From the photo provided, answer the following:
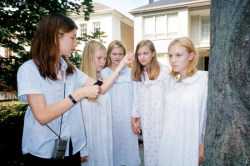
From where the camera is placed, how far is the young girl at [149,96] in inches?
125

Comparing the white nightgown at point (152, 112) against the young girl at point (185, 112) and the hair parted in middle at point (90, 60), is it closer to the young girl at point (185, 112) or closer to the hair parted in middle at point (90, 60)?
the young girl at point (185, 112)

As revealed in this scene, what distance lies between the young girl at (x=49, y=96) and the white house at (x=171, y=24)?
1642cm

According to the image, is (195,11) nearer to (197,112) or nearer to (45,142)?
(197,112)

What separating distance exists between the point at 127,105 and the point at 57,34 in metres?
2.19

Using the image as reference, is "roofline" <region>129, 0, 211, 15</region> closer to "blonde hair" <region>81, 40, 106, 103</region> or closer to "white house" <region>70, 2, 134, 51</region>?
"white house" <region>70, 2, 134, 51</region>

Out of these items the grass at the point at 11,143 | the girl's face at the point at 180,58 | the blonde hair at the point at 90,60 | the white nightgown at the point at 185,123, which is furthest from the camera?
the grass at the point at 11,143

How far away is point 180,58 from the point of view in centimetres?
265

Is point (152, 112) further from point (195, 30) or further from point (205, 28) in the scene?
point (205, 28)

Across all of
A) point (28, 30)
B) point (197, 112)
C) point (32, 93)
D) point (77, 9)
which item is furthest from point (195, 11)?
point (32, 93)

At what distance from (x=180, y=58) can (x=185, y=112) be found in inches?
31.5

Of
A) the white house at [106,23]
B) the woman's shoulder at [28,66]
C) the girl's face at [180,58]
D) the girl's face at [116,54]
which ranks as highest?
the white house at [106,23]

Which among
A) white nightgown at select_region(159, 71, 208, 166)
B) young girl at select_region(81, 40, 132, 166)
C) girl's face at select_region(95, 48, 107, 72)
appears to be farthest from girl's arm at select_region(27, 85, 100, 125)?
girl's face at select_region(95, 48, 107, 72)

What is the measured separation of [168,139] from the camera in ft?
8.06

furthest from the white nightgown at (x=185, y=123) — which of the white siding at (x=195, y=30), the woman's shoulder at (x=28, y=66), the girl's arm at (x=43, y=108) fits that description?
the white siding at (x=195, y=30)
